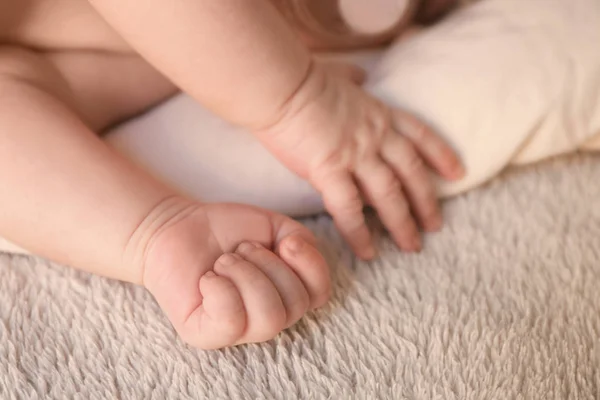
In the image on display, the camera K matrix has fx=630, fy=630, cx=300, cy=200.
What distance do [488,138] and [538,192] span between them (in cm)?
6

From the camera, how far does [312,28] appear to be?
663 mm

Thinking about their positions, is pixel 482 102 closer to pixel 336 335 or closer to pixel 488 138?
pixel 488 138

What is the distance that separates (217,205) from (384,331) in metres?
0.15

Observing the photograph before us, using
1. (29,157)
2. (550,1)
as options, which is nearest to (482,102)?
(550,1)

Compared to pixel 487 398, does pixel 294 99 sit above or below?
above

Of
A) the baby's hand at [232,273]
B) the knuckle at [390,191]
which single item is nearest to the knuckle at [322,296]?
the baby's hand at [232,273]

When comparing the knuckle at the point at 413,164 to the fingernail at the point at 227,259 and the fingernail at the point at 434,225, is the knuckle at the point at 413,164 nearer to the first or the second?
the fingernail at the point at 434,225

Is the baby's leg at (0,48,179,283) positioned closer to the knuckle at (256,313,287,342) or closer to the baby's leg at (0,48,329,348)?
the baby's leg at (0,48,329,348)

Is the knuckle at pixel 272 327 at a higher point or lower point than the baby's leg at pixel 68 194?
lower

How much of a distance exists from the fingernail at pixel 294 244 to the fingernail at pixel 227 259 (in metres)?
0.04

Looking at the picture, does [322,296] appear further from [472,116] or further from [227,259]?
[472,116]

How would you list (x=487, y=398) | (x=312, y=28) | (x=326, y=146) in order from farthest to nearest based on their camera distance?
(x=312, y=28)
(x=326, y=146)
(x=487, y=398)

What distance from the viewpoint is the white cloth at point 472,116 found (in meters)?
0.54

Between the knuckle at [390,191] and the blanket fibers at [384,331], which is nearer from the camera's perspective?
the blanket fibers at [384,331]
